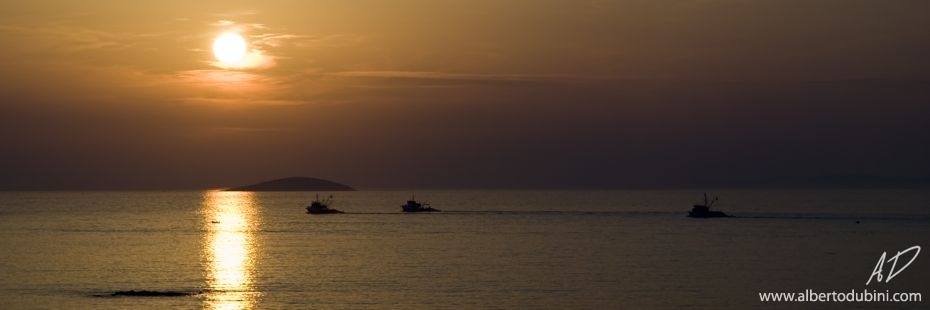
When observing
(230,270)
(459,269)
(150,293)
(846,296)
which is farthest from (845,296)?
(230,270)

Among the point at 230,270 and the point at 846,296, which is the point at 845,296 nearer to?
the point at 846,296

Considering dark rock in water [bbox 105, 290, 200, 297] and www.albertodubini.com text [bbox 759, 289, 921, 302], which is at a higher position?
www.albertodubini.com text [bbox 759, 289, 921, 302]

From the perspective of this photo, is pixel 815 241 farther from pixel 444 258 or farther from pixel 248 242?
pixel 248 242

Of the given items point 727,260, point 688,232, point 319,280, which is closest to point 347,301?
point 319,280

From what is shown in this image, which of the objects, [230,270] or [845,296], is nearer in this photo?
[845,296]

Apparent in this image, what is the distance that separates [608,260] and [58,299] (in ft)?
189

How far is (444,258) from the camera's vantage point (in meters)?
122

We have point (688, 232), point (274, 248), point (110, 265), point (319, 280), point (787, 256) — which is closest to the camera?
point (319, 280)

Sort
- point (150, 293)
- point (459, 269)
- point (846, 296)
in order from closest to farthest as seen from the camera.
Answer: point (846, 296) < point (150, 293) < point (459, 269)

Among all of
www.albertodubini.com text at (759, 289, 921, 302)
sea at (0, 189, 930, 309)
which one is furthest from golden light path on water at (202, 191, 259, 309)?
www.albertodubini.com text at (759, 289, 921, 302)
